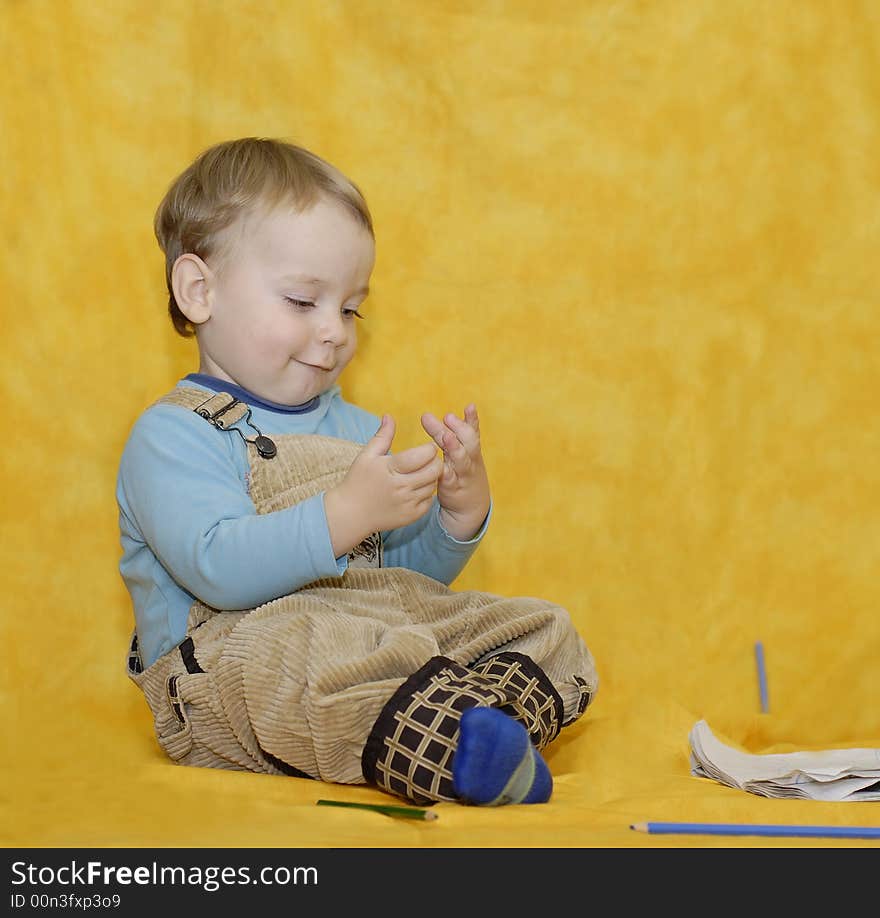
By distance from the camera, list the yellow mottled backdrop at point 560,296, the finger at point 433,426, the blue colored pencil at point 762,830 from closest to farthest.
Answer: the blue colored pencil at point 762,830, the finger at point 433,426, the yellow mottled backdrop at point 560,296

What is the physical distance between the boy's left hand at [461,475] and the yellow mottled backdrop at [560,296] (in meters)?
0.27

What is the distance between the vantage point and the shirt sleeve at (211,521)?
3.95 feet

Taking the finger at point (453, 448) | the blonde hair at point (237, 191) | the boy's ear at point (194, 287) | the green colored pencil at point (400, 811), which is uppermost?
the blonde hair at point (237, 191)

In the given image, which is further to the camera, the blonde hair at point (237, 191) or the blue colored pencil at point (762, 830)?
the blonde hair at point (237, 191)

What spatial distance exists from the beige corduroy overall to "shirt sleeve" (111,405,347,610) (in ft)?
0.08

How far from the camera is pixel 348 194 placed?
1403 millimetres

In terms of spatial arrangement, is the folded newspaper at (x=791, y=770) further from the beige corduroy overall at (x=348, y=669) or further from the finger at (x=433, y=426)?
the finger at (x=433, y=426)

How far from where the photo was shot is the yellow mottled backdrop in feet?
5.21

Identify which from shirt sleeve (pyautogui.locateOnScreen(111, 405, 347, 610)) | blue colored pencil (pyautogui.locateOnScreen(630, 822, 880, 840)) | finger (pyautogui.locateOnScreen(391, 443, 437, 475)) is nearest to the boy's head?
shirt sleeve (pyautogui.locateOnScreen(111, 405, 347, 610))

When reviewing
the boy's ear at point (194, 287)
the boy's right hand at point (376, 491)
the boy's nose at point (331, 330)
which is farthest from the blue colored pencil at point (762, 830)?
the boy's ear at point (194, 287)

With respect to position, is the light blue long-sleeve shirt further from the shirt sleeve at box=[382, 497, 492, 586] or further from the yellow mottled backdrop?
the yellow mottled backdrop

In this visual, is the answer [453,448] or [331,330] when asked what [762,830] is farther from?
[331,330]

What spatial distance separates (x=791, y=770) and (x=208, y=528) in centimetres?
58
